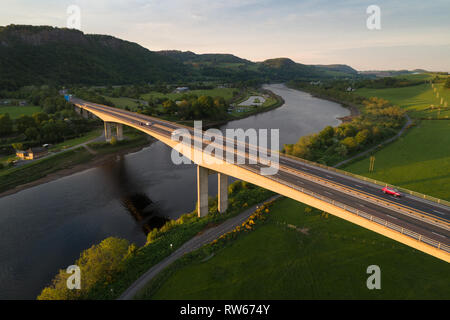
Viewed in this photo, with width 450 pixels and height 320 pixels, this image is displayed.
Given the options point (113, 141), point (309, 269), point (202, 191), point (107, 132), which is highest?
point (107, 132)

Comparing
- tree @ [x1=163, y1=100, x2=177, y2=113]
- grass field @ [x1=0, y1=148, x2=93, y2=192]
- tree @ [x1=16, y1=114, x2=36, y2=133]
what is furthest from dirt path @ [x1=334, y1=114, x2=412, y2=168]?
tree @ [x1=16, y1=114, x2=36, y2=133]

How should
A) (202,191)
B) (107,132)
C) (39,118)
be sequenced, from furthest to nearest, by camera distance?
1. (39,118)
2. (107,132)
3. (202,191)

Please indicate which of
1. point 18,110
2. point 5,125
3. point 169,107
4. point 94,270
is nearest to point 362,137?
point 94,270

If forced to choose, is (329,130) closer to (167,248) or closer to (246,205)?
(246,205)

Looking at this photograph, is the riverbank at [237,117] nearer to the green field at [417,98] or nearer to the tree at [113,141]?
the tree at [113,141]

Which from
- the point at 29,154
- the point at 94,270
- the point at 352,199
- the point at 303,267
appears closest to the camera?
the point at 94,270

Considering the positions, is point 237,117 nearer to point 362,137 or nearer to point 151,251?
point 362,137

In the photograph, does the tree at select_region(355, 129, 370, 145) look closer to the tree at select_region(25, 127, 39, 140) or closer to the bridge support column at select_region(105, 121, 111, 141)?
the bridge support column at select_region(105, 121, 111, 141)
